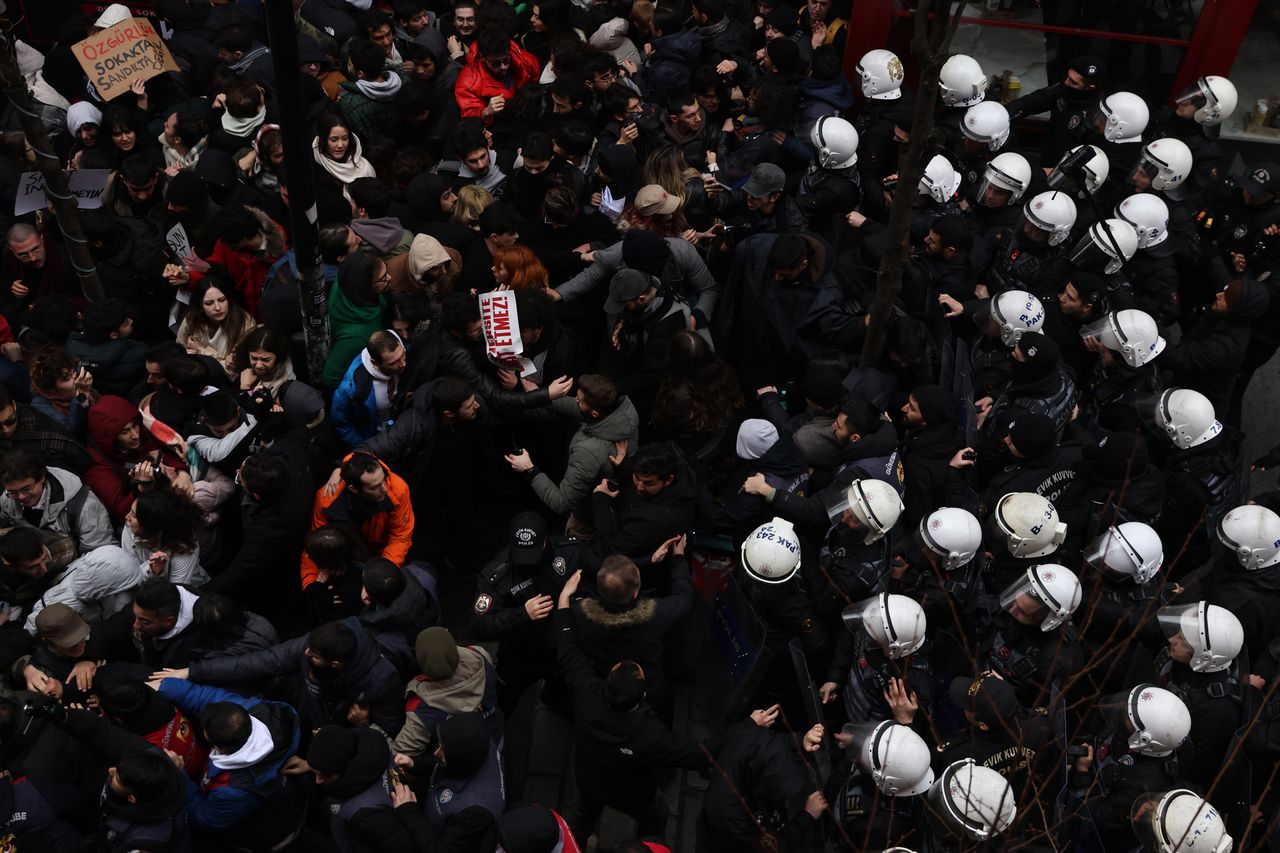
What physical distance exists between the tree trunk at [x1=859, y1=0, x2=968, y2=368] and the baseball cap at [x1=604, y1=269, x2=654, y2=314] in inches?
53.8

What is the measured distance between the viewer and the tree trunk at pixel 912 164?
5.48 meters

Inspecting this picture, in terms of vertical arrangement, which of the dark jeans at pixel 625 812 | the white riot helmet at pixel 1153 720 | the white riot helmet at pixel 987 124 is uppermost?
the white riot helmet at pixel 987 124

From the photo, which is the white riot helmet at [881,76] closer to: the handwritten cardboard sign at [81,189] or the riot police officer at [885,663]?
the riot police officer at [885,663]

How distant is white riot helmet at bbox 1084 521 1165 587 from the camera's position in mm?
5828

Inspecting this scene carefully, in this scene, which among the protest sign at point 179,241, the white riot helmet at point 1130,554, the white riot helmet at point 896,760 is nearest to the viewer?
Result: the white riot helmet at point 896,760

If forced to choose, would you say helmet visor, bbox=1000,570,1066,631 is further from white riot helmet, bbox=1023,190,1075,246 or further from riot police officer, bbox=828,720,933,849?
white riot helmet, bbox=1023,190,1075,246

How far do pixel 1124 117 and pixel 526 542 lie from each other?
5986 millimetres

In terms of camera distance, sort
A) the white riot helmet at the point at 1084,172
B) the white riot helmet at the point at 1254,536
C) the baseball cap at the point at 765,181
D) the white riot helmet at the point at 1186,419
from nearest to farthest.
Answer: the white riot helmet at the point at 1254,536 → the white riot helmet at the point at 1186,419 → the baseball cap at the point at 765,181 → the white riot helmet at the point at 1084,172

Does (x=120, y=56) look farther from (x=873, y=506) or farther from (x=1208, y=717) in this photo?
(x=1208, y=717)

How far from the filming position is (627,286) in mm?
6793

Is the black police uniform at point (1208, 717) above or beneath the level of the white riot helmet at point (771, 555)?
beneath

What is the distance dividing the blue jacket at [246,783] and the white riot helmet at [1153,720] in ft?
12.2

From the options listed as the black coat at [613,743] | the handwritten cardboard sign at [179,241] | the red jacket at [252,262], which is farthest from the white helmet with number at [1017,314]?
the handwritten cardboard sign at [179,241]

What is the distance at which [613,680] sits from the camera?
506 centimetres
